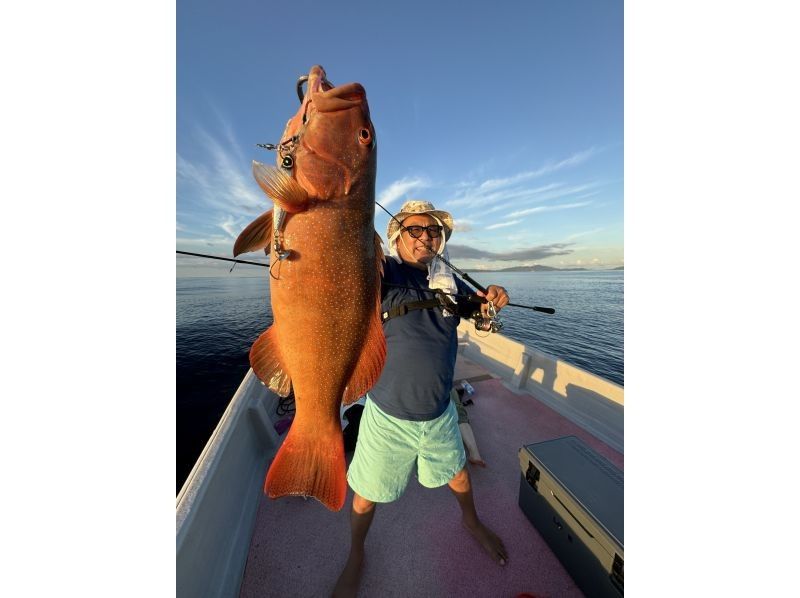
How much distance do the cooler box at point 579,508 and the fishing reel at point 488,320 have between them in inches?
47.1

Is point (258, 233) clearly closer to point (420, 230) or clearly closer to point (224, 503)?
point (420, 230)

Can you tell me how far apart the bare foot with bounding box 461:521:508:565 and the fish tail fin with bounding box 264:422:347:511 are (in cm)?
168

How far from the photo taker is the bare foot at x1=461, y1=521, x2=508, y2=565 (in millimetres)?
2604

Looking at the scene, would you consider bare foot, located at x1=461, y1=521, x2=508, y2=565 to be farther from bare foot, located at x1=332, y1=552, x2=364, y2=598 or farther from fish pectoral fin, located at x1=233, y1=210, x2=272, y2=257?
fish pectoral fin, located at x1=233, y1=210, x2=272, y2=257

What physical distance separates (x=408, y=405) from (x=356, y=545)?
1271 millimetres

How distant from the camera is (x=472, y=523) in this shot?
271 cm

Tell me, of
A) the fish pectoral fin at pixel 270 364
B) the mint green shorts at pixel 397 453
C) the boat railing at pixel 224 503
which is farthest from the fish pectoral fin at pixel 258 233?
the boat railing at pixel 224 503

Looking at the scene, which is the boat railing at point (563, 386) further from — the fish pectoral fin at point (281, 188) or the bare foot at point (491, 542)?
the fish pectoral fin at point (281, 188)

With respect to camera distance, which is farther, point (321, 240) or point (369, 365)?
point (369, 365)

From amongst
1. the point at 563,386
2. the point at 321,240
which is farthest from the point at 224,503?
the point at 563,386

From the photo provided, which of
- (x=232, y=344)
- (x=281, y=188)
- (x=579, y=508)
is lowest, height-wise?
(x=232, y=344)

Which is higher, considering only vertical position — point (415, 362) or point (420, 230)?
point (420, 230)
